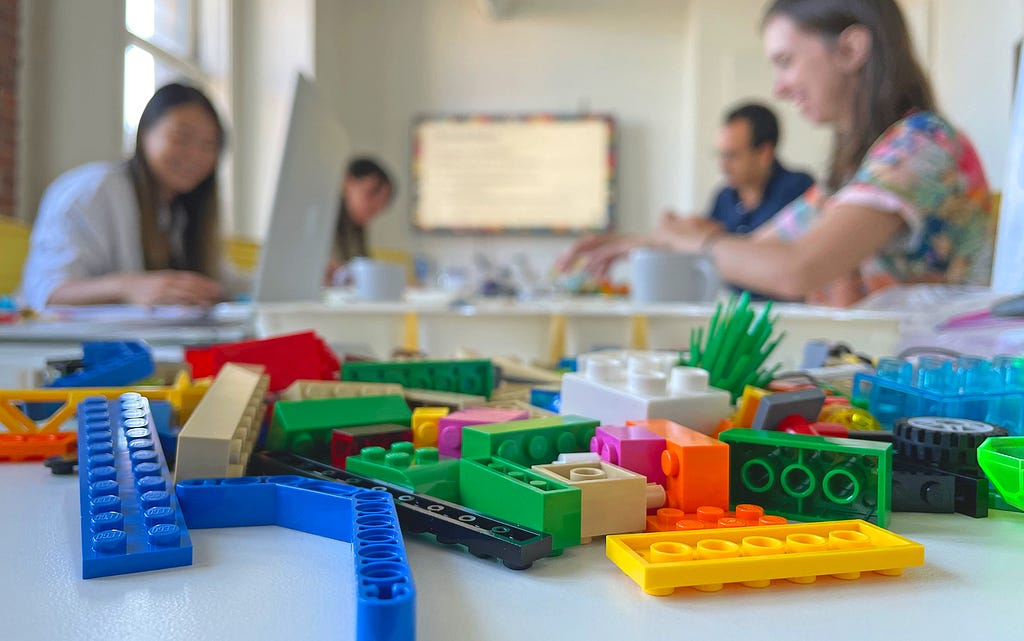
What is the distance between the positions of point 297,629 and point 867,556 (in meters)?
0.17

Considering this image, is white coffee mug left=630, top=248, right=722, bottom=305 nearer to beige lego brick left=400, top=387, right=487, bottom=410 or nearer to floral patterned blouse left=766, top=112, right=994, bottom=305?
floral patterned blouse left=766, top=112, right=994, bottom=305

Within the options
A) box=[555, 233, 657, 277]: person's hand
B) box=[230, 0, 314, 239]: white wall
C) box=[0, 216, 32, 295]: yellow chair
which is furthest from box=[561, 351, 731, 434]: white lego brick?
box=[230, 0, 314, 239]: white wall

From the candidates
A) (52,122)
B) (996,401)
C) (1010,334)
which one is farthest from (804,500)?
(52,122)

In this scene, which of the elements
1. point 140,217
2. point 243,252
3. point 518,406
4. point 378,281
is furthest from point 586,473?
point 243,252

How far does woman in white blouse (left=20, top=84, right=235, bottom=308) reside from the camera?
1.41 metres

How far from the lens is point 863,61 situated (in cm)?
115

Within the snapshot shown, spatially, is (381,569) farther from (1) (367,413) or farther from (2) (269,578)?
(1) (367,413)

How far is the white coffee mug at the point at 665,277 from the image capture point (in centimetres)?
98

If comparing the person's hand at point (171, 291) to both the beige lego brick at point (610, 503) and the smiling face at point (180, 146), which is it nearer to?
the smiling face at point (180, 146)

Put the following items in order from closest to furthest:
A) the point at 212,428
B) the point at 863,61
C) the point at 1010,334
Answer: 1. the point at 212,428
2. the point at 1010,334
3. the point at 863,61

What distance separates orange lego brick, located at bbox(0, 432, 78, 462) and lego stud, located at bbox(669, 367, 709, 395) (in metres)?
0.29

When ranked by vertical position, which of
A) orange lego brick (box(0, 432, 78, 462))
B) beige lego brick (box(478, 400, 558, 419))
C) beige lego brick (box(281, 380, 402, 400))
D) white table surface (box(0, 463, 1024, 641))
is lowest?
white table surface (box(0, 463, 1024, 641))

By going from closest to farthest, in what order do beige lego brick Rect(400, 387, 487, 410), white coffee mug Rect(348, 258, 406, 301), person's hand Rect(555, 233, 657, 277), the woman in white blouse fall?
beige lego brick Rect(400, 387, 487, 410) → white coffee mug Rect(348, 258, 406, 301) → person's hand Rect(555, 233, 657, 277) → the woman in white blouse

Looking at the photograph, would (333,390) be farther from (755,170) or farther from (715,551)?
(755,170)
